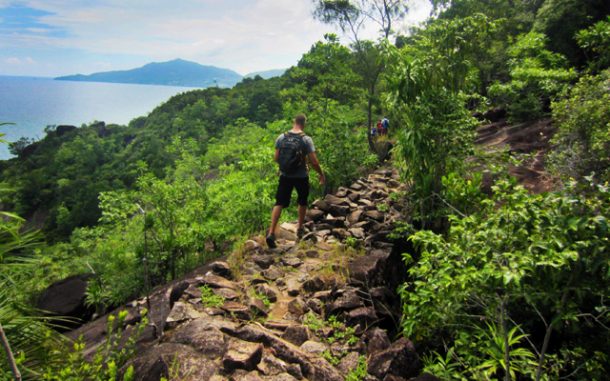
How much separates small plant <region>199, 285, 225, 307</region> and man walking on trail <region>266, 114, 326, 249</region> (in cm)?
183

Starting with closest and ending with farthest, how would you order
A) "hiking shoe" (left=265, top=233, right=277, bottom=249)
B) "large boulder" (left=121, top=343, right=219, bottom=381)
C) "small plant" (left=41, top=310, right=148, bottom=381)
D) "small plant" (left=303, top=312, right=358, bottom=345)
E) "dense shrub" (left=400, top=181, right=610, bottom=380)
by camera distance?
"dense shrub" (left=400, top=181, right=610, bottom=380) < "small plant" (left=41, top=310, right=148, bottom=381) < "large boulder" (left=121, top=343, right=219, bottom=381) < "small plant" (left=303, top=312, right=358, bottom=345) < "hiking shoe" (left=265, top=233, right=277, bottom=249)

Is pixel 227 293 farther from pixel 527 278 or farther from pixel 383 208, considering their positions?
pixel 383 208


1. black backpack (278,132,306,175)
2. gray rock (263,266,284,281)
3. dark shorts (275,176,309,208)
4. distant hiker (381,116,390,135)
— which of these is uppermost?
distant hiker (381,116,390,135)

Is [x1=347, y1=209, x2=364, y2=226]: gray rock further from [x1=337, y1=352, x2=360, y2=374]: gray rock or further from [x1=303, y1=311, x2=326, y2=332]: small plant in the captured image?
[x1=337, y1=352, x2=360, y2=374]: gray rock

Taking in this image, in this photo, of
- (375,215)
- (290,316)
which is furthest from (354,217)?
(290,316)

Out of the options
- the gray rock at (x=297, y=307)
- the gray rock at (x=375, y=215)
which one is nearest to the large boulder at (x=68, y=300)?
the gray rock at (x=297, y=307)

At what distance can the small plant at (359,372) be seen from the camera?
3357mm

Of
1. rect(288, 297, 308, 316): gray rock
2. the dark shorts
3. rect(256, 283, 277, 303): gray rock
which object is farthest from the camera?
the dark shorts

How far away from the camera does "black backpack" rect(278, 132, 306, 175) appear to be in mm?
6145

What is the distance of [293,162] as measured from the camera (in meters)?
6.19

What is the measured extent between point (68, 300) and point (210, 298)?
25.1 feet

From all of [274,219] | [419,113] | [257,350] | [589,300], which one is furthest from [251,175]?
[589,300]

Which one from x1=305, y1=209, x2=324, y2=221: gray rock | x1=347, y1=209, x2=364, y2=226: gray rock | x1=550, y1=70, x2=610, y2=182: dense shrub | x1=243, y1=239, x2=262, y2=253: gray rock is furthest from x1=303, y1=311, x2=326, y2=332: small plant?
x1=550, y1=70, x2=610, y2=182: dense shrub

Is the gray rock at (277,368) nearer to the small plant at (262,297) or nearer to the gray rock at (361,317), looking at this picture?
the gray rock at (361,317)
